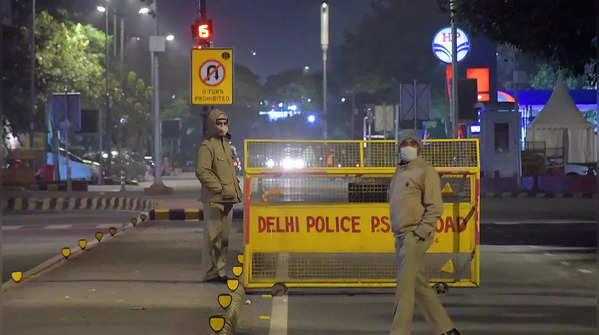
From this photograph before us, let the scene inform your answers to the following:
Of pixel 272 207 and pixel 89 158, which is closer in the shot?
pixel 272 207

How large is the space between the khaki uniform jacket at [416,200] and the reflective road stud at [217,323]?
1.51 meters

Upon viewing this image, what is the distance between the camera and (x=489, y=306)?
10414mm

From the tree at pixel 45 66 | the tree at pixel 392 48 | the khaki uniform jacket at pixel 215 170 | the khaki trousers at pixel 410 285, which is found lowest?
the khaki trousers at pixel 410 285

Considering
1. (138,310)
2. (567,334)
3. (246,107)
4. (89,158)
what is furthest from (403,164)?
(246,107)

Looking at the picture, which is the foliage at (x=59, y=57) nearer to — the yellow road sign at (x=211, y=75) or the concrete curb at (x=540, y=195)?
the concrete curb at (x=540, y=195)

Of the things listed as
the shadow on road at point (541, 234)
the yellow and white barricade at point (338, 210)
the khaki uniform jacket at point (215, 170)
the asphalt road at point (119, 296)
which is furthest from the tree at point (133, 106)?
the yellow and white barricade at point (338, 210)

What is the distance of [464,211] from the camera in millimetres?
11531

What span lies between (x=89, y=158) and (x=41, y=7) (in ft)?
84.4

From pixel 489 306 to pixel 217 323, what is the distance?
11.7ft

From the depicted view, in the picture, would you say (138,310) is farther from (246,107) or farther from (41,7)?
(246,107)

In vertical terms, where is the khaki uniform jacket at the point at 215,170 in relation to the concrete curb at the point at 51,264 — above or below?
above

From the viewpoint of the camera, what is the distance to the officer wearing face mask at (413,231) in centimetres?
790

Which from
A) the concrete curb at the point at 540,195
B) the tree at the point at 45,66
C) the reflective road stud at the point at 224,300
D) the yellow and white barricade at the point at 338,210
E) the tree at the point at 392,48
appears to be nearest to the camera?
the reflective road stud at the point at 224,300

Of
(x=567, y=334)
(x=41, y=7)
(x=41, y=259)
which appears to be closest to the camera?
(x=567, y=334)
